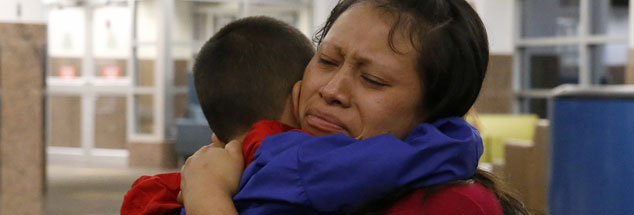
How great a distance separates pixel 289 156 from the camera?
102 cm

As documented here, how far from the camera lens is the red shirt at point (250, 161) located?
0.99 meters

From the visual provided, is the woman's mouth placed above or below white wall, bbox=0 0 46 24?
below

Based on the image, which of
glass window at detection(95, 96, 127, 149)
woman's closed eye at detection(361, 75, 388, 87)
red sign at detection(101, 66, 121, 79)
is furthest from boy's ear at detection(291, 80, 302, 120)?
red sign at detection(101, 66, 121, 79)

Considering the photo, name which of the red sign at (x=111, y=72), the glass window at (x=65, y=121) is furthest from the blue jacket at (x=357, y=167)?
the glass window at (x=65, y=121)

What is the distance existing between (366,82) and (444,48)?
0.10 meters

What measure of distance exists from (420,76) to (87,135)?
13.2 metres

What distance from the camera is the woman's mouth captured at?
1.10m

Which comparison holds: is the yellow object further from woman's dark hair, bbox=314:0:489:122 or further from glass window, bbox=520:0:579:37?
woman's dark hair, bbox=314:0:489:122

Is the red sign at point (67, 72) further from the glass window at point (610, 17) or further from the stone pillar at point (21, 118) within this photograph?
the glass window at point (610, 17)

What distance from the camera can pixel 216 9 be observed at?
12.4 meters

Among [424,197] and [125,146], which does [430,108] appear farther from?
[125,146]

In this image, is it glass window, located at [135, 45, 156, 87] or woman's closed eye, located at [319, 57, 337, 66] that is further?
glass window, located at [135, 45, 156, 87]

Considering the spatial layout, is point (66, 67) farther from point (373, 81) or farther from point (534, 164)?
point (373, 81)

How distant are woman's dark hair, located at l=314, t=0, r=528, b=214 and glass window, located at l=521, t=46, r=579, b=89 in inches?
382
